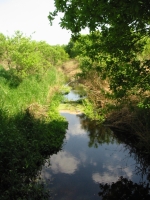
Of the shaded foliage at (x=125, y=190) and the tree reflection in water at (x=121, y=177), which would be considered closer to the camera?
the shaded foliage at (x=125, y=190)

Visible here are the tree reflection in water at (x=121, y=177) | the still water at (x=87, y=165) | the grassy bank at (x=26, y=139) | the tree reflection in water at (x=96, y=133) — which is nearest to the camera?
the grassy bank at (x=26, y=139)

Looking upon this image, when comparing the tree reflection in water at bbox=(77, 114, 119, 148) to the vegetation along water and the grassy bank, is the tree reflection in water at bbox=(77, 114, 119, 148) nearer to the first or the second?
the vegetation along water

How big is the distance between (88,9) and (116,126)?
997 centimetres

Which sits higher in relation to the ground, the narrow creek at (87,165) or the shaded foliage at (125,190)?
the narrow creek at (87,165)

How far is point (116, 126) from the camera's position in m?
14.1

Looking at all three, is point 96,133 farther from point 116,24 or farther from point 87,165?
point 116,24

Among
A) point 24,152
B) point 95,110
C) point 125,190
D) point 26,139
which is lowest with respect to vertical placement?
point 125,190

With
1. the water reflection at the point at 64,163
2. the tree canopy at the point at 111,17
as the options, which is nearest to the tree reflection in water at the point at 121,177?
the water reflection at the point at 64,163

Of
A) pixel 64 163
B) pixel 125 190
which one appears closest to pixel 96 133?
pixel 64 163

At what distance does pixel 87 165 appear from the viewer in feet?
35.1

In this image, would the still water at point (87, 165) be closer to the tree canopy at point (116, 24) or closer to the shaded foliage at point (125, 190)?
the shaded foliage at point (125, 190)

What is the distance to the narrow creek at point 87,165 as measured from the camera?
342 inches

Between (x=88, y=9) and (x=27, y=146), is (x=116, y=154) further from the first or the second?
(x=88, y=9)

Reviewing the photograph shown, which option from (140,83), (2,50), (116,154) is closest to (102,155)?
(116,154)
